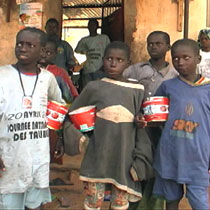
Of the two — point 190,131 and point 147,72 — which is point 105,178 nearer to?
point 190,131

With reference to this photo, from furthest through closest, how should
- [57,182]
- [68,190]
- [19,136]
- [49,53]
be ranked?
[57,182] < [68,190] < [49,53] < [19,136]

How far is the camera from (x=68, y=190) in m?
4.25

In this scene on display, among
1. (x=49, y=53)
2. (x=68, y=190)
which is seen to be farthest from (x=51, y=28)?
(x=68, y=190)

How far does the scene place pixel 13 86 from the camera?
2.46 meters

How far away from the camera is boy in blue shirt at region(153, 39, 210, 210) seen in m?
2.62

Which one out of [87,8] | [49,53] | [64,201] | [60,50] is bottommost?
[64,201]

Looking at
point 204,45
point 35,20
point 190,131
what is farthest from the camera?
point 35,20

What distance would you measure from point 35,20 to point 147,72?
282 centimetres

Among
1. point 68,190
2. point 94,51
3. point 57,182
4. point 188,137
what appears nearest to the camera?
point 188,137

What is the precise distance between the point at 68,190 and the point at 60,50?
2102 millimetres

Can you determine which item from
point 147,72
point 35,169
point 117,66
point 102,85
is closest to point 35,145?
point 35,169

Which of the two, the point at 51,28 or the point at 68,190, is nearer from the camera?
the point at 68,190

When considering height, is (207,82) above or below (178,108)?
above

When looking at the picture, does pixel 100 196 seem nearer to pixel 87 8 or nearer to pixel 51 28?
pixel 51 28
